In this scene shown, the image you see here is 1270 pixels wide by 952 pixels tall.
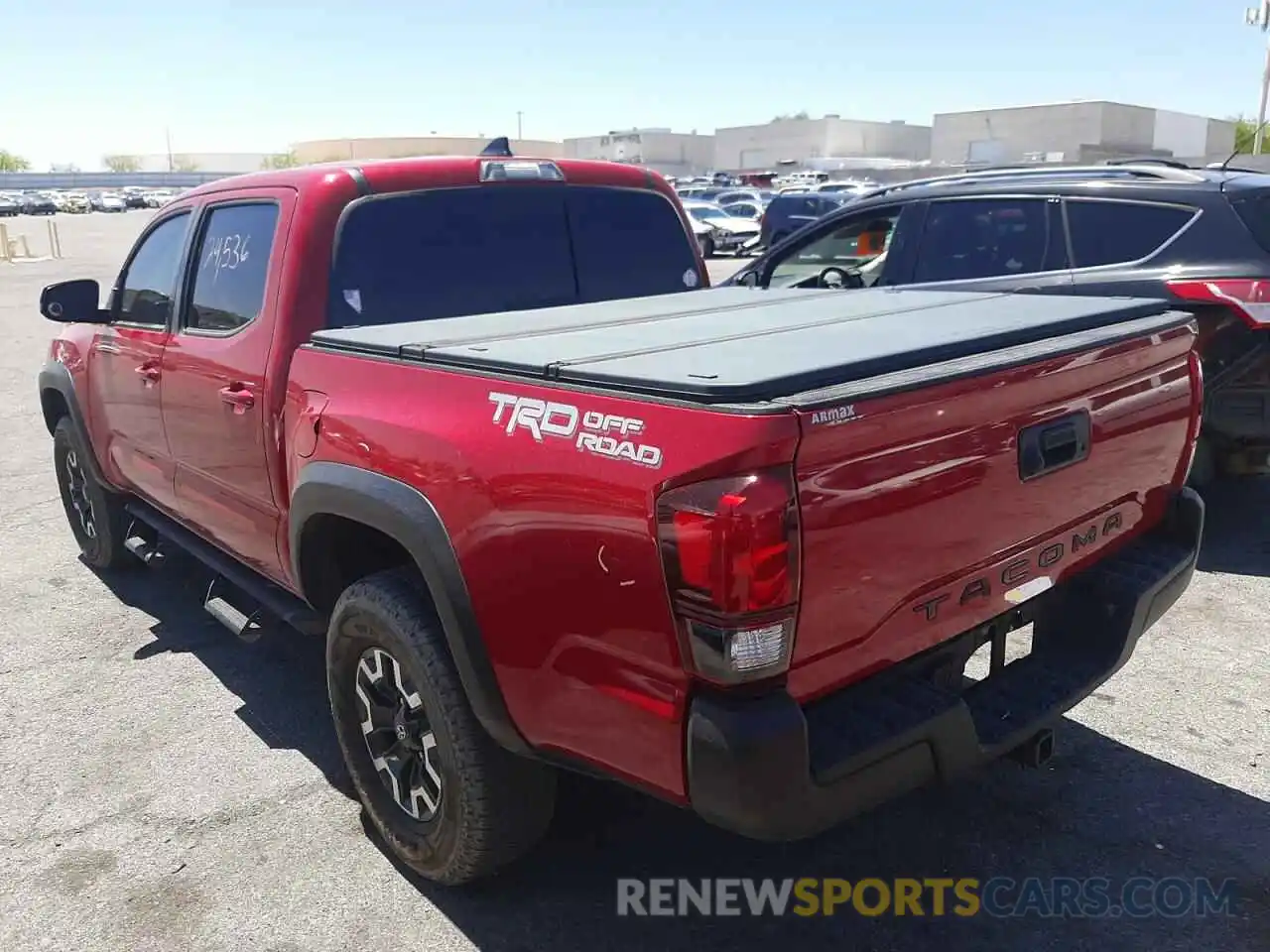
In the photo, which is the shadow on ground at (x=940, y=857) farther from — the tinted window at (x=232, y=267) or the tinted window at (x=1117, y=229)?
the tinted window at (x=1117, y=229)

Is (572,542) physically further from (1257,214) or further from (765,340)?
(1257,214)

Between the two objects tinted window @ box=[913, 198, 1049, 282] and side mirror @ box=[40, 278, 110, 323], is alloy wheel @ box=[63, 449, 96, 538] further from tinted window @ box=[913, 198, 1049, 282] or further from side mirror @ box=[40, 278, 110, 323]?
tinted window @ box=[913, 198, 1049, 282]

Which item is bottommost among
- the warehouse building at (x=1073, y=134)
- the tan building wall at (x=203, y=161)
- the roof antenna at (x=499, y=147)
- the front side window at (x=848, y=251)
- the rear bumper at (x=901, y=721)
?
the rear bumper at (x=901, y=721)

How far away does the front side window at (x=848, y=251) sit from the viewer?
6.88 m

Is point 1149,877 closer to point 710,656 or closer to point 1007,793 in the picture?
point 1007,793

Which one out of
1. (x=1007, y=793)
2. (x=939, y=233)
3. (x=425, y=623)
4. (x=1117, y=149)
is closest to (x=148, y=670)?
(x=425, y=623)

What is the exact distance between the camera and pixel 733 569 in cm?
194

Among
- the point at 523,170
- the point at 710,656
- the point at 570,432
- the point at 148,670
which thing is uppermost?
the point at 523,170

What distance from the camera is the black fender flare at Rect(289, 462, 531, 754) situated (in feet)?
8.21

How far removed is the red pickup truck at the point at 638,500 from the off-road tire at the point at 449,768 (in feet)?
0.03

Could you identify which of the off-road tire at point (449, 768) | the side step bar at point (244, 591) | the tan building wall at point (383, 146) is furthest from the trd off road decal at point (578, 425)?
the tan building wall at point (383, 146)

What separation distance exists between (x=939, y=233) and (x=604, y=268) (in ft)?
9.60

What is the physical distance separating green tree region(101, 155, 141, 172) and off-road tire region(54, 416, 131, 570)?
6987 inches

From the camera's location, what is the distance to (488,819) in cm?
269
